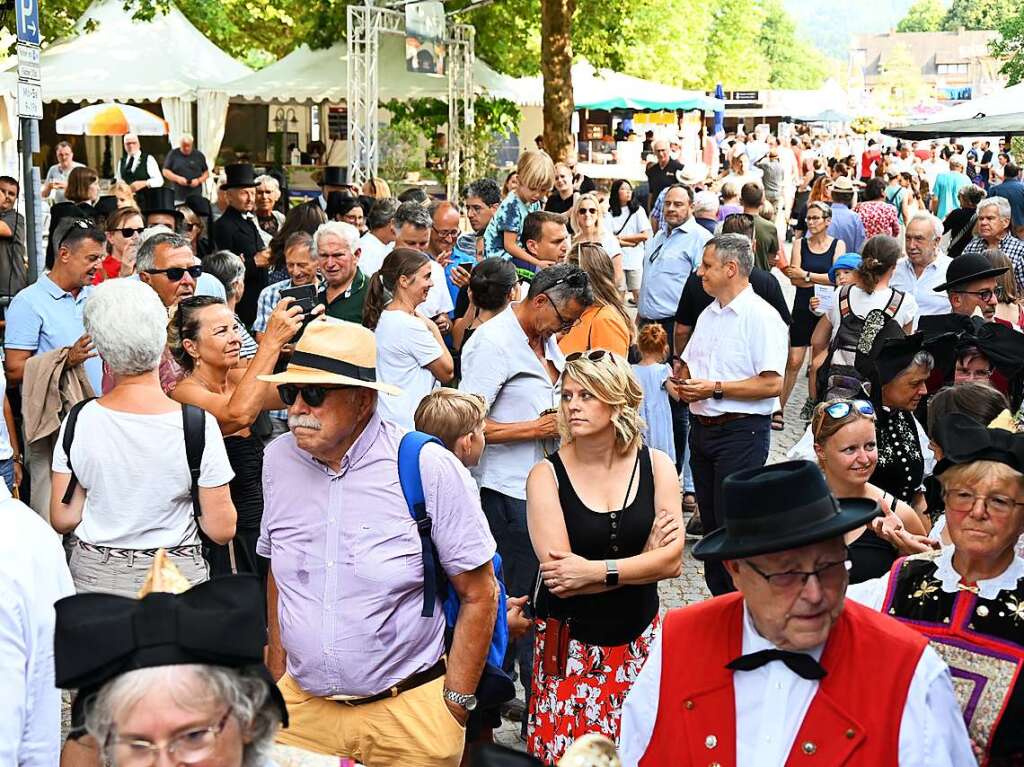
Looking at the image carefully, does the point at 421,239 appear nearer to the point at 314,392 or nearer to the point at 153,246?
the point at 153,246

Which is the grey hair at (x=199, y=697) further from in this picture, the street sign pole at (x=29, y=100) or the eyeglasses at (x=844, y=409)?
the street sign pole at (x=29, y=100)

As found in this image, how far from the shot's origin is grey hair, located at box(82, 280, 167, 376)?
4676 millimetres

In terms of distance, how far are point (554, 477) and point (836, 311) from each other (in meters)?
6.34

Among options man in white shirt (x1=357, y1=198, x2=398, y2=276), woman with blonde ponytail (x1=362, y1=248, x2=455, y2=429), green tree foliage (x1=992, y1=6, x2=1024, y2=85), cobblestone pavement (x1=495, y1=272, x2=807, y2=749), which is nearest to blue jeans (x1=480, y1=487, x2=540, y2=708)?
cobblestone pavement (x1=495, y1=272, x2=807, y2=749)

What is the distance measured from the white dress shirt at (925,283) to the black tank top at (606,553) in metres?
6.12

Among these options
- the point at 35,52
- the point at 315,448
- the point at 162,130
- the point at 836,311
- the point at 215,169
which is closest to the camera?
the point at 315,448

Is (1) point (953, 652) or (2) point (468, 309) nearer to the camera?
(1) point (953, 652)

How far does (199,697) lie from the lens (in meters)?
2.56

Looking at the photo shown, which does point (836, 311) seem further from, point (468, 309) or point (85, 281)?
point (85, 281)

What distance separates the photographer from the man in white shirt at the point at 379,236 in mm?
10352

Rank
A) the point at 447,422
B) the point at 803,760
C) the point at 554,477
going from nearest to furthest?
the point at 803,760 → the point at 554,477 → the point at 447,422

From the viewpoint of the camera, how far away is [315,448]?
4.02 meters

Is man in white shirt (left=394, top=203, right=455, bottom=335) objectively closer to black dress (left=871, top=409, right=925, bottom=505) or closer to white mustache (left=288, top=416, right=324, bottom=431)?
black dress (left=871, top=409, right=925, bottom=505)

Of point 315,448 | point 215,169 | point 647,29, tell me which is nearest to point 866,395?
point 315,448
